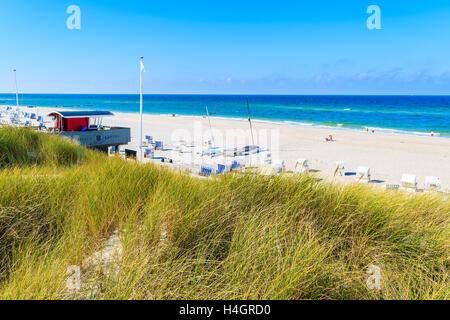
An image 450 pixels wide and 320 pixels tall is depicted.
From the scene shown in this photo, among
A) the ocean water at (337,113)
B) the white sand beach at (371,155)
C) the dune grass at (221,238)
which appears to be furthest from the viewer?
the ocean water at (337,113)

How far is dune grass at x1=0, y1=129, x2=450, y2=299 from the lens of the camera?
1.86m

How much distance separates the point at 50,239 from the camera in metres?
2.45

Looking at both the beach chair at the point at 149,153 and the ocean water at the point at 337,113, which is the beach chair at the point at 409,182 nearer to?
the beach chair at the point at 149,153

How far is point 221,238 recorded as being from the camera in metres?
2.46

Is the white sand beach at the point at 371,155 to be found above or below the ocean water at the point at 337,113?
below

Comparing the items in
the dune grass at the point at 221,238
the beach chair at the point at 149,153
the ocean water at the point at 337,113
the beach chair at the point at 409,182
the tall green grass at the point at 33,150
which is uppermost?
the ocean water at the point at 337,113

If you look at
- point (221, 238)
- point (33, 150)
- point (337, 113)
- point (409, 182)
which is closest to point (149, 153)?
point (33, 150)

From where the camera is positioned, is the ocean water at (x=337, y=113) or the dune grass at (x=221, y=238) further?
the ocean water at (x=337, y=113)

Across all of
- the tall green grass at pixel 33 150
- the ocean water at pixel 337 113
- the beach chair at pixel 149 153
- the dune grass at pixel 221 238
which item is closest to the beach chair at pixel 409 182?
the dune grass at pixel 221 238

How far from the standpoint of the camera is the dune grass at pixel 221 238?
186 cm
